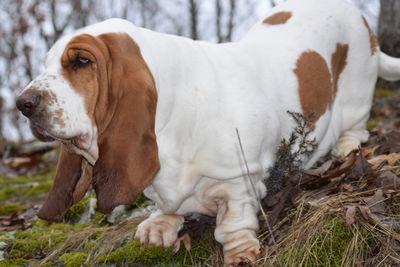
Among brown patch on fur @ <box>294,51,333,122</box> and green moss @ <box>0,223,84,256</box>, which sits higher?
brown patch on fur @ <box>294,51,333,122</box>

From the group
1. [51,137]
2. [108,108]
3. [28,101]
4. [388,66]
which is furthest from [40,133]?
[388,66]

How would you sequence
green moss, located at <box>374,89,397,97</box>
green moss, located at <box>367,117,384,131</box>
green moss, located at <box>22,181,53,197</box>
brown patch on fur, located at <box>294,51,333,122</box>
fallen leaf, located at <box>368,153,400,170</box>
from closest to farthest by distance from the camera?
fallen leaf, located at <box>368,153,400,170</box> → brown patch on fur, located at <box>294,51,333,122</box> → green moss, located at <box>22,181,53,197</box> → green moss, located at <box>367,117,384,131</box> → green moss, located at <box>374,89,397,97</box>

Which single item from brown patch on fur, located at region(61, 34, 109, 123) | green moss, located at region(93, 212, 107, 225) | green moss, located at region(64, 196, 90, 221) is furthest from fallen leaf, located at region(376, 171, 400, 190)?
green moss, located at region(64, 196, 90, 221)

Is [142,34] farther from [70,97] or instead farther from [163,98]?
[70,97]

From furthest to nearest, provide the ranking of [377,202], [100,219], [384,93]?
1. [384,93]
2. [100,219]
3. [377,202]

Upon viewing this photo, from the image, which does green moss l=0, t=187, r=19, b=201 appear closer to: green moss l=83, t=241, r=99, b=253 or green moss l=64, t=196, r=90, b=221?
green moss l=64, t=196, r=90, b=221

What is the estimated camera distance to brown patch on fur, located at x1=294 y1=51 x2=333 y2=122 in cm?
269

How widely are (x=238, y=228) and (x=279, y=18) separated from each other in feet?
5.42

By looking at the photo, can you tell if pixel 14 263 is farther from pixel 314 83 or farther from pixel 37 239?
pixel 314 83

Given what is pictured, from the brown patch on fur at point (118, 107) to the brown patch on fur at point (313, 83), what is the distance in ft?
3.78

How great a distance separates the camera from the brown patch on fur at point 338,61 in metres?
3.11

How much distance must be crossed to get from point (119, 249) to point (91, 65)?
1.09m

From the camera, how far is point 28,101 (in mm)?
1761

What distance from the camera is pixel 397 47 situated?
5996mm
